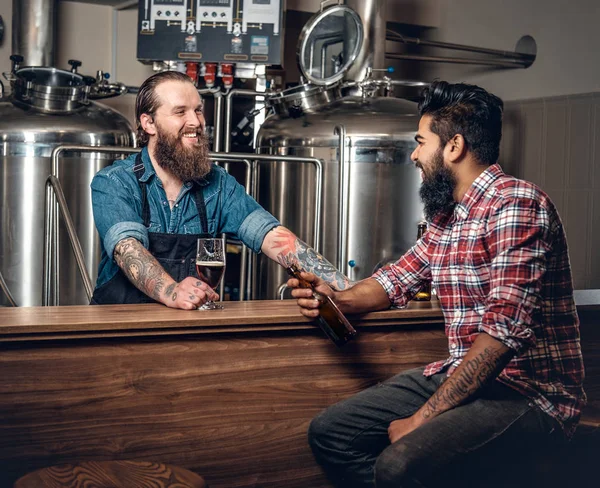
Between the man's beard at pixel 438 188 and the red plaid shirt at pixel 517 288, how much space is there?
7cm

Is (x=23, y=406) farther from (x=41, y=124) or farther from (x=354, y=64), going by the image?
(x=354, y=64)

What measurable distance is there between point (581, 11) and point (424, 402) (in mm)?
3955

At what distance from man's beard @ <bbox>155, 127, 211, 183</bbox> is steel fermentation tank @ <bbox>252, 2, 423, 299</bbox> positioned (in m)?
1.55

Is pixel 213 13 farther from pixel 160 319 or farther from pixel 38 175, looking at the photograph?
pixel 160 319

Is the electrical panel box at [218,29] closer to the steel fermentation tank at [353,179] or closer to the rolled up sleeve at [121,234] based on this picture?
the steel fermentation tank at [353,179]

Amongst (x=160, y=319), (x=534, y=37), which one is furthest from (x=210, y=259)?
(x=534, y=37)

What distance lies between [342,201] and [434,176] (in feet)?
6.63

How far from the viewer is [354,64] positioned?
5.29m

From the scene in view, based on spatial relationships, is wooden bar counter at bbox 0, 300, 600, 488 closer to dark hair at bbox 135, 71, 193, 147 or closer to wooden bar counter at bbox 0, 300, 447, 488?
wooden bar counter at bbox 0, 300, 447, 488

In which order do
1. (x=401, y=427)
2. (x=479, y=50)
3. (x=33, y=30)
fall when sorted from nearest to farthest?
(x=401, y=427), (x=33, y=30), (x=479, y=50)

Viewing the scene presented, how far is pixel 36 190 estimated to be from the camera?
14.6 feet

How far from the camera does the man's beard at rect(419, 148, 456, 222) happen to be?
87.3 inches

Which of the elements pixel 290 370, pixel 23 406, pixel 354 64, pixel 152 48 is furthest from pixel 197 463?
pixel 152 48

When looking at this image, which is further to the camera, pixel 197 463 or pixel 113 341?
pixel 197 463
